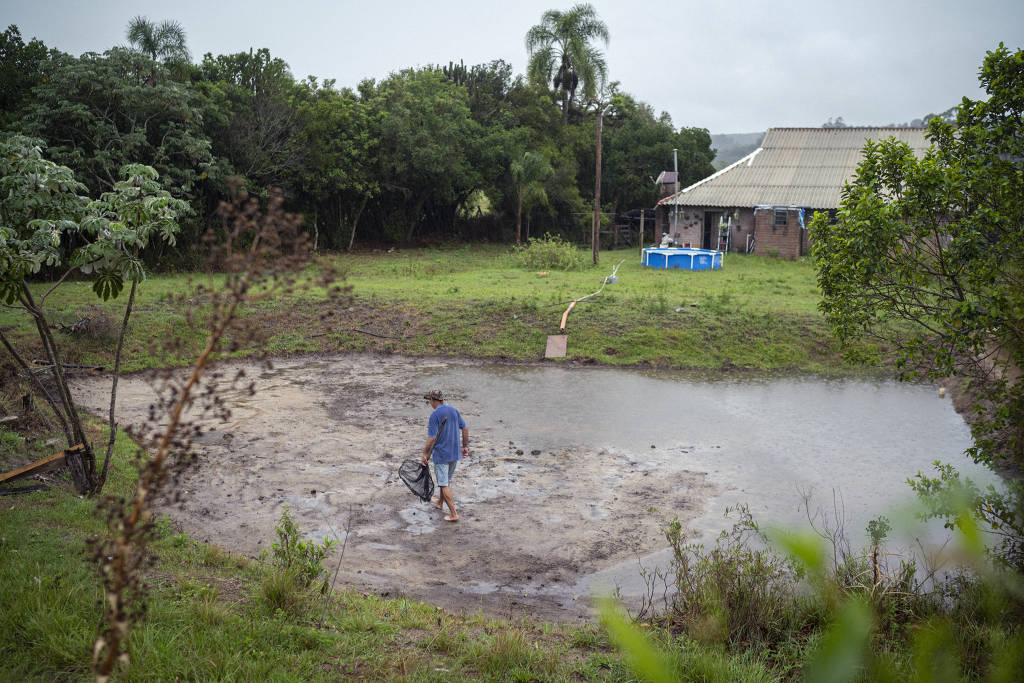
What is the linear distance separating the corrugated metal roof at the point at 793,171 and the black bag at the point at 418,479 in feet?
98.1

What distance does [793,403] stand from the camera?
15.2 m

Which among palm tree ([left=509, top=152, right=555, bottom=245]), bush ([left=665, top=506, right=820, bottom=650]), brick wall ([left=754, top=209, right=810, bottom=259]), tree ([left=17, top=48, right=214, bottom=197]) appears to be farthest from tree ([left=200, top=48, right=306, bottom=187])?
bush ([left=665, top=506, right=820, bottom=650])

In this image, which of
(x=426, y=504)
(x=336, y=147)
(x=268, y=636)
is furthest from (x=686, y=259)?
(x=268, y=636)

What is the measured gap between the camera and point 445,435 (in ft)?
29.0

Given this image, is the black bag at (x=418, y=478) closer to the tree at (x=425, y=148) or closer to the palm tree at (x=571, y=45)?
the tree at (x=425, y=148)

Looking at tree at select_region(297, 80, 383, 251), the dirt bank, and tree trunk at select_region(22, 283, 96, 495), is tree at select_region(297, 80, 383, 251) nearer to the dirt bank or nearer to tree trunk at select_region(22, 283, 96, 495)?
the dirt bank

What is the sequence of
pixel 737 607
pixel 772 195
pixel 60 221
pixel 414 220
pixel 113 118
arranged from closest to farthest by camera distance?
1. pixel 737 607
2. pixel 60 221
3. pixel 113 118
4. pixel 772 195
5. pixel 414 220

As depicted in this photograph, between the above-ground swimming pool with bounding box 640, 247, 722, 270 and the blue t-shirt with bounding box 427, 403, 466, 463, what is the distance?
23.6m

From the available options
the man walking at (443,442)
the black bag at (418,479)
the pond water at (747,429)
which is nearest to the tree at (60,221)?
the man walking at (443,442)

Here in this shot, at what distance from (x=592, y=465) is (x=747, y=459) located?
2437mm

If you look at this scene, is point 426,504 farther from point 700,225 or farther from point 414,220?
point 414,220

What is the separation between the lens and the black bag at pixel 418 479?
29.7ft

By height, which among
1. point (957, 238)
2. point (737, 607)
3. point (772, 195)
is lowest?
point (737, 607)

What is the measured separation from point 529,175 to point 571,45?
11.8m
